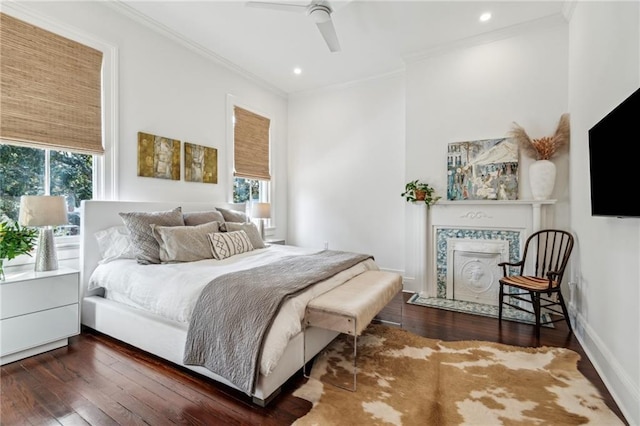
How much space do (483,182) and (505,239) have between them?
0.72 metres

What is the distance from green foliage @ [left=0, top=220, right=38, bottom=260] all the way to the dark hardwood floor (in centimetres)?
80

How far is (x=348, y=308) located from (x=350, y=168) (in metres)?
3.33

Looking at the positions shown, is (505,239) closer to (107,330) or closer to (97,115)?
(107,330)

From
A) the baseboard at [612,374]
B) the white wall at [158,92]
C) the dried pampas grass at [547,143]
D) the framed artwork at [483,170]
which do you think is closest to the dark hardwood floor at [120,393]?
the baseboard at [612,374]

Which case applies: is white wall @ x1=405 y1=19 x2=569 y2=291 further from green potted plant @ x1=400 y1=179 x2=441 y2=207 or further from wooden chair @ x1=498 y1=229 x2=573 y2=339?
wooden chair @ x1=498 y1=229 x2=573 y2=339

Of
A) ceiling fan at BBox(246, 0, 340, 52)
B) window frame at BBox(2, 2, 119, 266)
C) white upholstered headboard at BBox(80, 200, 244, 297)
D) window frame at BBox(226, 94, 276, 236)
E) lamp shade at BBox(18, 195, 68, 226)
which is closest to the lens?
lamp shade at BBox(18, 195, 68, 226)

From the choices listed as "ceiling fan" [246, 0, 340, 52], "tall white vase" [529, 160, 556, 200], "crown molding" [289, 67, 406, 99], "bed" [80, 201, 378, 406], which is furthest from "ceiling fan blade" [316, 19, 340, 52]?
"tall white vase" [529, 160, 556, 200]

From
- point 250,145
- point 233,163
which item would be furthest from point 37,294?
point 250,145

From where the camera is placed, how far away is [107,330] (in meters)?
2.53

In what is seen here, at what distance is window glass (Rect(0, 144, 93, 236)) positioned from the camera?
8.18 ft

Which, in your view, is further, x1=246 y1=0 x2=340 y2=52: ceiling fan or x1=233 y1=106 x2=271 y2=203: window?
x1=233 y1=106 x2=271 y2=203: window

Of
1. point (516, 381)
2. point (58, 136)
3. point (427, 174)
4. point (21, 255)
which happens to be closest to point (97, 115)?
point (58, 136)

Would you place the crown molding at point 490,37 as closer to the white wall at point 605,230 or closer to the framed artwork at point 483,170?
the white wall at point 605,230

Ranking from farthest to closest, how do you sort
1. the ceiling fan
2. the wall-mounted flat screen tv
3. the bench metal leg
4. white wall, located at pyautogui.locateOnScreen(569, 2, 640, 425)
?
the ceiling fan < the bench metal leg < white wall, located at pyautogui.locateOnScreen(569, 2, 640, 425) < the wall-mounted flat screen tv
